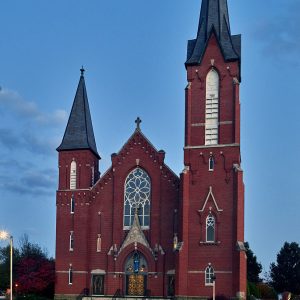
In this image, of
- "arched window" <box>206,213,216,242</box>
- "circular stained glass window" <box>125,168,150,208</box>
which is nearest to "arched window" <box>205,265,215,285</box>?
"arched window" <box>206,213,216,242</box>

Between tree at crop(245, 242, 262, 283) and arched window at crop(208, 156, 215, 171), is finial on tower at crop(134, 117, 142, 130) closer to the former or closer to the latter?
arched window at crop(208, 156, 215, 171)

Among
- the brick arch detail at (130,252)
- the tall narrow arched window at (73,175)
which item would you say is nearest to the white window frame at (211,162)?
the brick arch detail at (130,252)

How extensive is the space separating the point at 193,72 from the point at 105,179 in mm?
12468

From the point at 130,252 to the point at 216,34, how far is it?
20.4m

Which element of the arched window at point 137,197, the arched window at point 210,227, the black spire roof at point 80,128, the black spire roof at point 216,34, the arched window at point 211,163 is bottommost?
the arched window at point 210,227

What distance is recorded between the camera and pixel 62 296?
5478 cm

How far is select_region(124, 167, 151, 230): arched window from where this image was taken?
5509 cm

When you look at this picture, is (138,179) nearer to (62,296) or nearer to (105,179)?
(105,179)

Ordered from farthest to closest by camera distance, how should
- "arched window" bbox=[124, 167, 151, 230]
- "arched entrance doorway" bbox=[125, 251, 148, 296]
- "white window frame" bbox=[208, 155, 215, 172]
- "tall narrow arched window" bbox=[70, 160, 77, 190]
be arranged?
"tall narrow arched window" bbox=[70, 160, 77, 190], "arched window" bbox=[124, 167, 151, 230], "arched entrance doorway" bbox=[125, 251, 148, 296], "white window frame" bbox=[208, 155, 215, 172]

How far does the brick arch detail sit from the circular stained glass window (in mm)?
3808

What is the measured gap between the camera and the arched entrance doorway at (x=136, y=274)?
2112 inches

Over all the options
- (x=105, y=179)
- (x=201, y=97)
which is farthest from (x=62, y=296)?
(x=201, y=97)

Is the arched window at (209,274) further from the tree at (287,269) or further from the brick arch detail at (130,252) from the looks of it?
the tree at (287,269)

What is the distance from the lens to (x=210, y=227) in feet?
166
